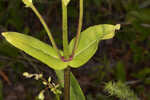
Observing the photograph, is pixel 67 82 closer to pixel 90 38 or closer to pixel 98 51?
pixel 90 38

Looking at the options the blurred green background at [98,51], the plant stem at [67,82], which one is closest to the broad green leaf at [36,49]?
the plant stem at [67,82]

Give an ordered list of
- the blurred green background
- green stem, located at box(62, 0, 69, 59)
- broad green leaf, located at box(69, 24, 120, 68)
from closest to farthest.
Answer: green stem, located at box(62, 0, 69, 59) → broad green leaf, located at box(69, 24, 120, 68) → the blurred green background

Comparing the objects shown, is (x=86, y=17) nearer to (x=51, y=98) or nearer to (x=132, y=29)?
(x=132, y=29)

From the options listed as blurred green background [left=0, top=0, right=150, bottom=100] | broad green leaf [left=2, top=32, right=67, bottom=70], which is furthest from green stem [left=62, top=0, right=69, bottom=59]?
blurred green background [left=0, top=0, right=150, bottom=100]

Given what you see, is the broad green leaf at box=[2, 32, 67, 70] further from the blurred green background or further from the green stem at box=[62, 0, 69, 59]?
the blurred green background

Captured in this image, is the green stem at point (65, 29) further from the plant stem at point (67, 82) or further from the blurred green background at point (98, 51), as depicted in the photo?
the blurred green background at point (98, 51)

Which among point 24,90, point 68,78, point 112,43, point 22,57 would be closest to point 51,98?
point 22,57

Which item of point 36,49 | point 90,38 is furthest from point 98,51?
point 36,49
